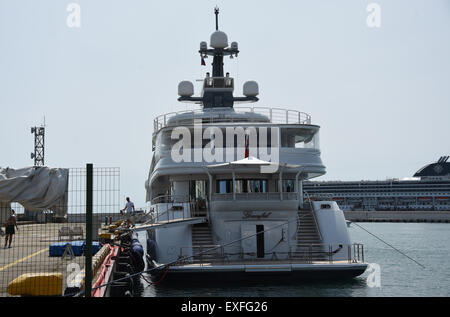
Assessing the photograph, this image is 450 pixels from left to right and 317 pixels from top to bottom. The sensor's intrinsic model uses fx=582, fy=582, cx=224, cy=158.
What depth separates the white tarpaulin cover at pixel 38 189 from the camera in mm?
14867

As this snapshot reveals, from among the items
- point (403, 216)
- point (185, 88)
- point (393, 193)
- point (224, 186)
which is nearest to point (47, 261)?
point (224, 186)

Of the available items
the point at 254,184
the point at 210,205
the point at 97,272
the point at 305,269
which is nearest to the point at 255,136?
the point at 254,184

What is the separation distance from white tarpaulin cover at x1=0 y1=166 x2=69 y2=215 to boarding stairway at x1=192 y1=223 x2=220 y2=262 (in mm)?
7185

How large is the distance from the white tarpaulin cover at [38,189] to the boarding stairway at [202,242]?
7185mm

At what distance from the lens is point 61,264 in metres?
17.1

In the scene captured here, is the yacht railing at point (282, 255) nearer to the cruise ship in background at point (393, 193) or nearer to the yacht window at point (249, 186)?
the yacht window at point (249, 186)

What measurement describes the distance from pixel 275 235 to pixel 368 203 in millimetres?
155561

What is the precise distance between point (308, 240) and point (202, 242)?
13.7ft

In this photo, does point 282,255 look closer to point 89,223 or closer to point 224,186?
point 224,186

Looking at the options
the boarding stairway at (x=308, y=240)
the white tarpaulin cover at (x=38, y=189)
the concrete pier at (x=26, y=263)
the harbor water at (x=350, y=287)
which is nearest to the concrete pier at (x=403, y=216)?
the harbor water at (x=350, y=287)

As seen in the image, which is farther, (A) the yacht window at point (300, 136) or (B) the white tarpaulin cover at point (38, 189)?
(A) the yacht window at point (300, 136)

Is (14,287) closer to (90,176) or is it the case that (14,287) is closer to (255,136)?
(90,176)

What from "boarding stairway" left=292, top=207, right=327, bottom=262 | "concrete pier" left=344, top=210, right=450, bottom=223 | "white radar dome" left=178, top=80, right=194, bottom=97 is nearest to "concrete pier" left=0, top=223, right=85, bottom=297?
"boarding stairway" left=292, top=207, right=327, bottom=262

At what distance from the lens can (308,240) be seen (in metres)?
23.0
